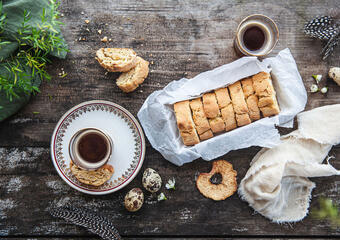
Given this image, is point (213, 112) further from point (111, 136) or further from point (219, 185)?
point (111, 136)

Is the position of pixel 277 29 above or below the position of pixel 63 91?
above

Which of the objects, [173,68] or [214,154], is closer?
[214,154]

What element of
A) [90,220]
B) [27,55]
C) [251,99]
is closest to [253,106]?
[251,99]

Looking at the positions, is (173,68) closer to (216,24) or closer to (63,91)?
(216,24)

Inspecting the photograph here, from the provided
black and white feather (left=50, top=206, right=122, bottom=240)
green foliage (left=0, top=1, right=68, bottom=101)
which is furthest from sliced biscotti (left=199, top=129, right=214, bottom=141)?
green foliage (left=0, top=1, right=68, bottom=101)

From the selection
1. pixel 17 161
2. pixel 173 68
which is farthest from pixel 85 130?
pixel 173 68

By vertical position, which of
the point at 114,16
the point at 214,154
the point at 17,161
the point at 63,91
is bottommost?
the point at 17,161
